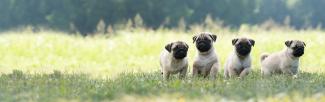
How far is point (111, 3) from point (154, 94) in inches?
1976

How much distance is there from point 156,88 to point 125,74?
13.9 feet

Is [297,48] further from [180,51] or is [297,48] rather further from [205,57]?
[180,51]

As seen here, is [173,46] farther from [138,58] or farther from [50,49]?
[50,49]

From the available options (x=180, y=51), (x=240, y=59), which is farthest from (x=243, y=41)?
(x=180, y=51)

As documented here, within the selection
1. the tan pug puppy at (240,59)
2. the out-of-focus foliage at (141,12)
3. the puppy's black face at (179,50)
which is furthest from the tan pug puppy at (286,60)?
the out-of-focus foliage at (141,12)

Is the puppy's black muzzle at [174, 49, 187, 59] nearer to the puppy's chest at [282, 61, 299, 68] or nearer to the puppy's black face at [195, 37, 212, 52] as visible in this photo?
the puppy's black face at [195, 37, 212, 52]

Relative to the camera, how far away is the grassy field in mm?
10547

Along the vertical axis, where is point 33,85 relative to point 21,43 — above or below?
below

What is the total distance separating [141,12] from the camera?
60.9 meters

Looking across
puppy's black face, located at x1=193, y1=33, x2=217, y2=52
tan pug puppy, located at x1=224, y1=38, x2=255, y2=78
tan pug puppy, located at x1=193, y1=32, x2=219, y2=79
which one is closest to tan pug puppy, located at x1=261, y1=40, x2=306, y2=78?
tan pug puppy, located at x1=224, y1=38, x2=255, y2=78

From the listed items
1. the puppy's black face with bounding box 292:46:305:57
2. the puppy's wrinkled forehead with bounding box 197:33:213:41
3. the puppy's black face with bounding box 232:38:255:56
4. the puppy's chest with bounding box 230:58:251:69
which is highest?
the puppy's wrinkled forehead with bounding box 197:33:213:41

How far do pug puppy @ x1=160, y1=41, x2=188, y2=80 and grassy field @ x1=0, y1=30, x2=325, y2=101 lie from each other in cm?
21

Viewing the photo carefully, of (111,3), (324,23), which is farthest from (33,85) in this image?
(324,23)

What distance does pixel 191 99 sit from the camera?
985 centimetres
